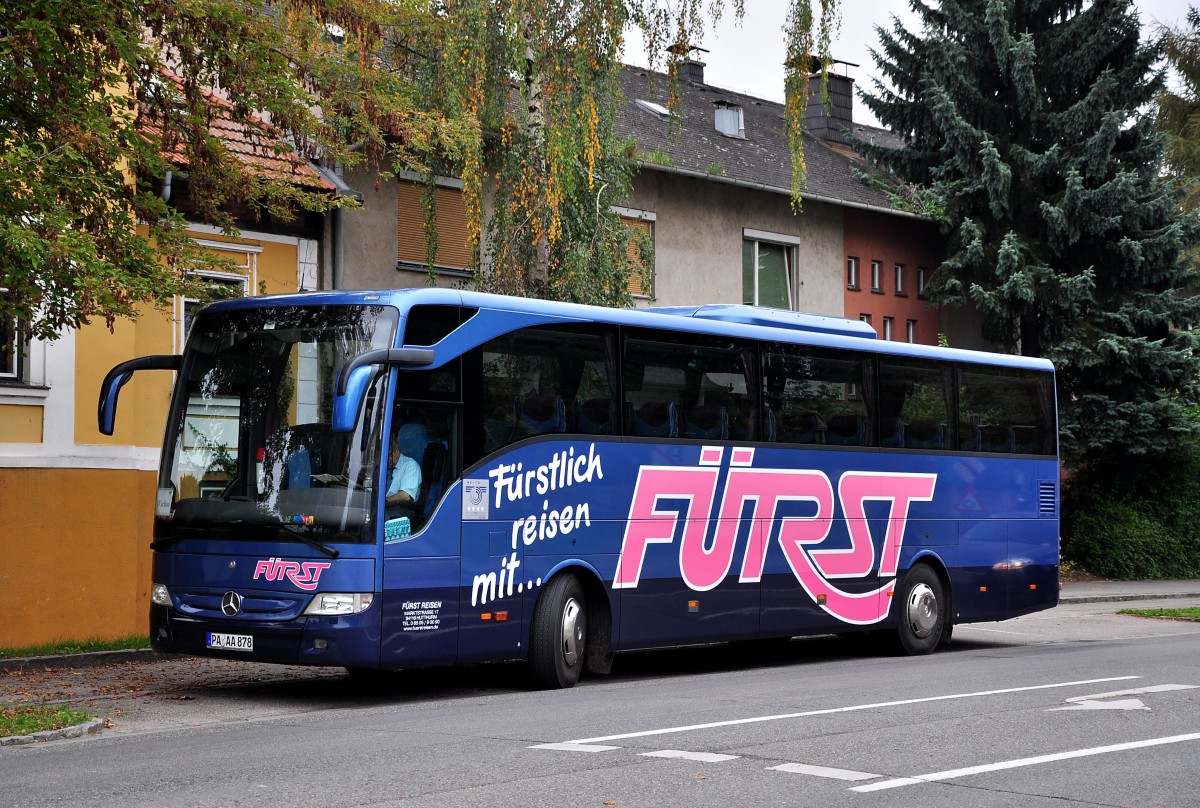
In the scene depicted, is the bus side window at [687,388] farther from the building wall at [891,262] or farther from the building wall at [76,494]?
the building wall at [891,262]

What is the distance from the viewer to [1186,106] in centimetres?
3781

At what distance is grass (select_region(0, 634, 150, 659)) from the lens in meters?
16.0

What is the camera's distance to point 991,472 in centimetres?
1875

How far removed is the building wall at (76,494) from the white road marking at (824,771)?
10.3 meters

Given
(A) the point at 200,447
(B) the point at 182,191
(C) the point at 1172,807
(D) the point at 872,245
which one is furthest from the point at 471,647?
(D) the point at 872,245

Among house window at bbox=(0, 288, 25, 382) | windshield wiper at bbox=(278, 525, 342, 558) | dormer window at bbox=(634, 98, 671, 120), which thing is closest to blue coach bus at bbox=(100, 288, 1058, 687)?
windshield wiper at bbox=(278, 525, 342, 558)

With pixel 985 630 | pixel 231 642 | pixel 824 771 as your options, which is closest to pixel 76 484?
pixel 231 642

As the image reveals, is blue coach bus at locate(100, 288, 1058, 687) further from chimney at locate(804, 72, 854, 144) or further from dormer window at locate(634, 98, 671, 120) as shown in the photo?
chimney at locate(804, 72, 854, 144)

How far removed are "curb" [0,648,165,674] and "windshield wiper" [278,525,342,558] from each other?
10.9ft

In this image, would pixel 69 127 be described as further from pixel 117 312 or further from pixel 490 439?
pixel 490 439

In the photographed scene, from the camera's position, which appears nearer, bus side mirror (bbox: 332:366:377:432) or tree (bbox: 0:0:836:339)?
bus side mirror (bbox: 332:366:377:432)

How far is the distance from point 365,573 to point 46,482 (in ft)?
21.9

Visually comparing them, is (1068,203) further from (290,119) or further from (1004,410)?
(290,119)

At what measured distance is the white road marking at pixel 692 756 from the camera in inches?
357
